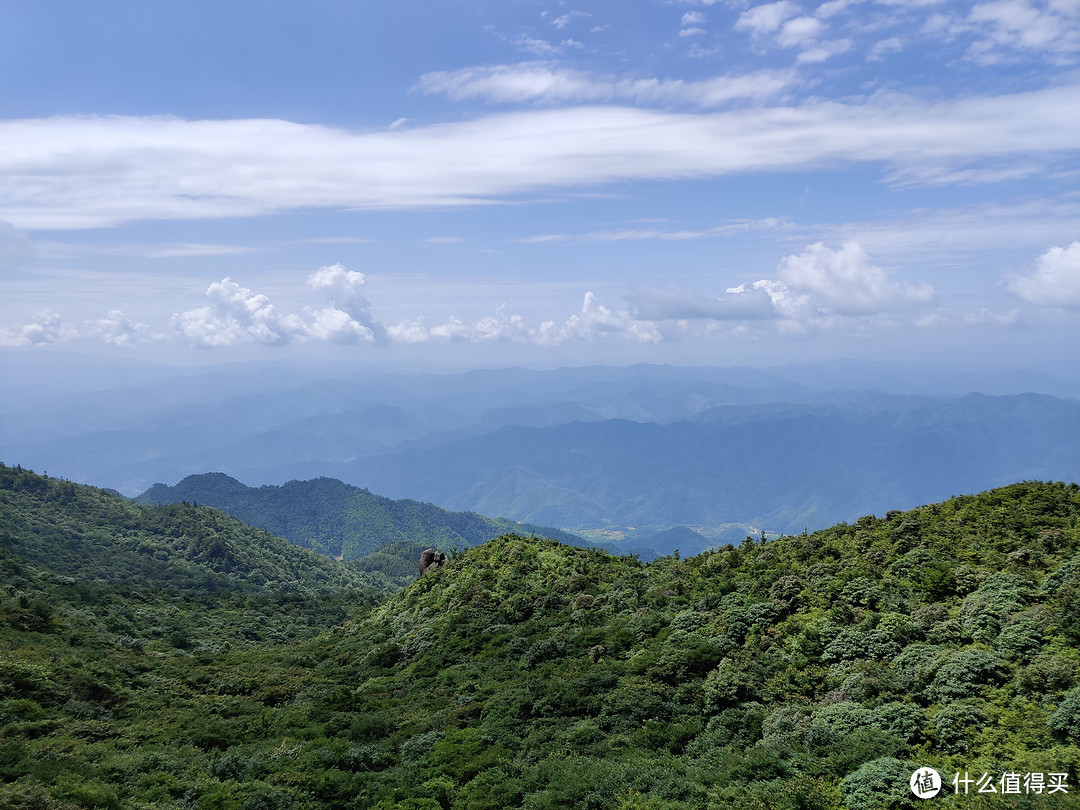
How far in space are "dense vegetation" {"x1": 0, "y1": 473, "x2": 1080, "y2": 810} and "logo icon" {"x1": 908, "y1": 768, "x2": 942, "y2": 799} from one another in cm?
32

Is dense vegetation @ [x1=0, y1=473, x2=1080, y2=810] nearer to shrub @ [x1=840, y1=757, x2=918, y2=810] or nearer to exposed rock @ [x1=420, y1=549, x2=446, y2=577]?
shrub @ [x1=840, y1=757, x2=918, y2=810]

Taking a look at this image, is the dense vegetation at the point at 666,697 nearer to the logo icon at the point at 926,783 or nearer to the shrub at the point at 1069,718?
the shrub at the point at 1069,718

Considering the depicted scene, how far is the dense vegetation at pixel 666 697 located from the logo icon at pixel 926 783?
0.32 meters

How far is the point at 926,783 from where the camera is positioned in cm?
1573

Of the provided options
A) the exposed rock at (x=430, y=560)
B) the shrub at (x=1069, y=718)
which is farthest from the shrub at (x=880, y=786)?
the exposed rock at (x=430, y=560)

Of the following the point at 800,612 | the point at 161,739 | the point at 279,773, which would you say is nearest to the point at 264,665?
the point at 161,739

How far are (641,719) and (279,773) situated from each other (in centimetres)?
1617

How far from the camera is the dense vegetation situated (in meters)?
18.1

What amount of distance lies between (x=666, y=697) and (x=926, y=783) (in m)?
12.8

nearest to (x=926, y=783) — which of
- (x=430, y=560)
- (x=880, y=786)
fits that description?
(x=880, y=786)

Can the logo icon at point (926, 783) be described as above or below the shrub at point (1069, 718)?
below

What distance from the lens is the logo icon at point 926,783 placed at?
1548 cm

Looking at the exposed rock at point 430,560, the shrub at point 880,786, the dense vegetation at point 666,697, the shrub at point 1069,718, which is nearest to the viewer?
the shrub at point 880,786

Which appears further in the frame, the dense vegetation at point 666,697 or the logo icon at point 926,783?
the dense vegetation at point 666,697
